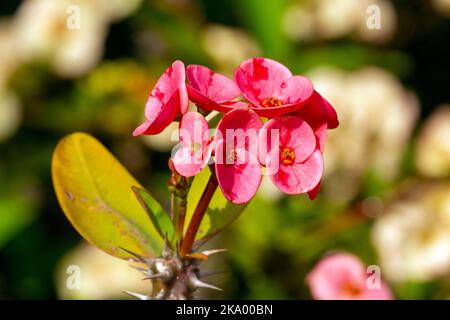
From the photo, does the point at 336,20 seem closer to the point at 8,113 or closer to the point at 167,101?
the point at 8,113

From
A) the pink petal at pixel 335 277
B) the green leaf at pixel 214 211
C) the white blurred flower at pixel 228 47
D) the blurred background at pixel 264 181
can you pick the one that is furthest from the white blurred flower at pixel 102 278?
the green leaf at pixel 214 211

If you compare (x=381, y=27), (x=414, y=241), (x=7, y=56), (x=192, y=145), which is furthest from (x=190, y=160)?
(x=381, y=27)

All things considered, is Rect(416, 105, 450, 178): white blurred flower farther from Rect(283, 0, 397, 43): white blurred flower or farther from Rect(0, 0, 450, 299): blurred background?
Rect(283, 0, 397, 43): white blurred flower

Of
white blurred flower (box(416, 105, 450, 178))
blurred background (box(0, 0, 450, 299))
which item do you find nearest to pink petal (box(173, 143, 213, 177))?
blurred background (box(0, 0, 450, 299))

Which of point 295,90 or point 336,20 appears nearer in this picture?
point 295,90

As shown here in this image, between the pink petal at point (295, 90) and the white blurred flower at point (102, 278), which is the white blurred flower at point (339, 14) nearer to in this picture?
the white blurred flower at point (102, 278)
